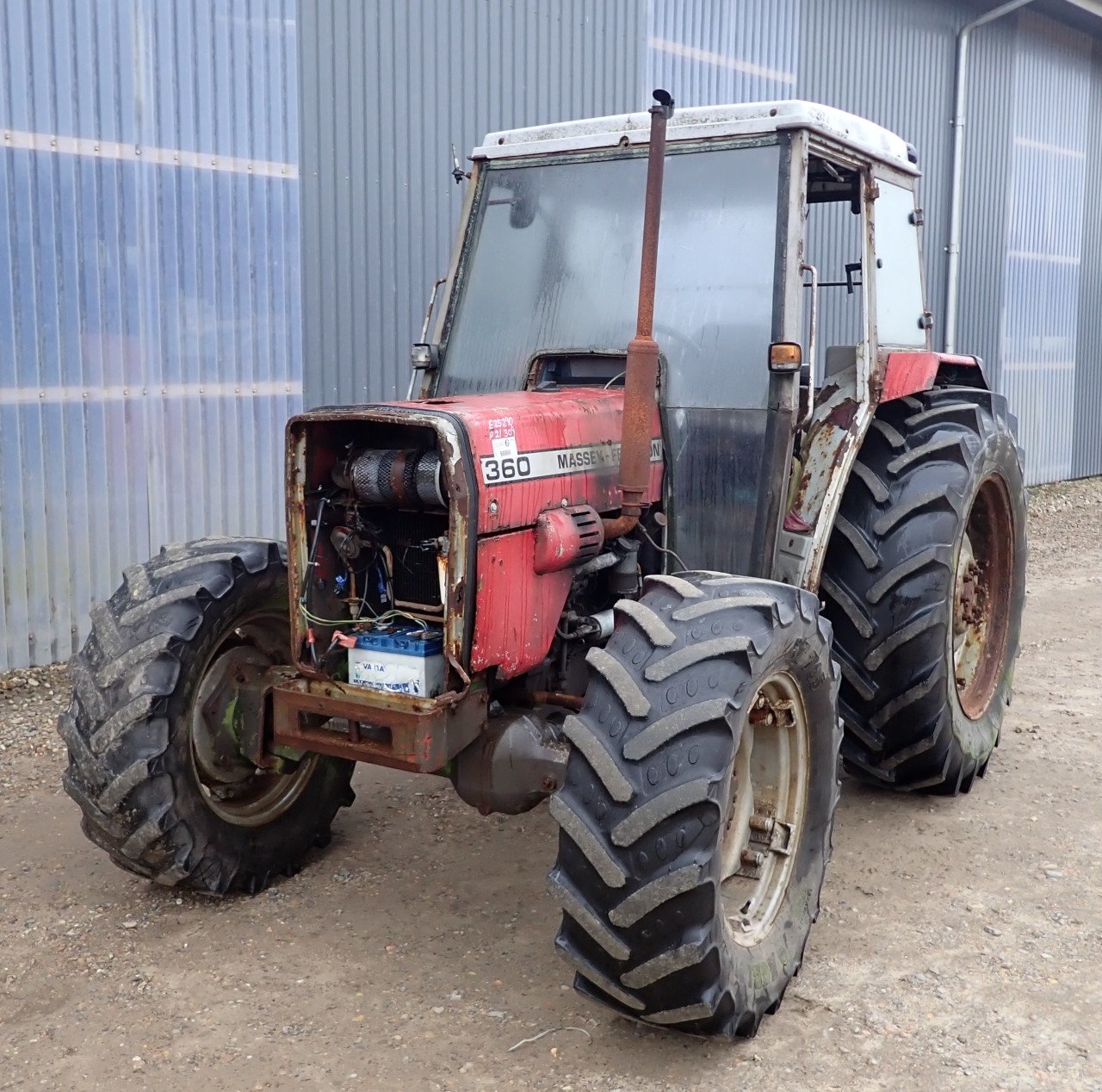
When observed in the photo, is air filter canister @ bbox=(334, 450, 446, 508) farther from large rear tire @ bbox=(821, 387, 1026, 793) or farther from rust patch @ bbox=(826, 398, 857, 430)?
large rear tire @ bbox=(821, 387, 1026, 793)

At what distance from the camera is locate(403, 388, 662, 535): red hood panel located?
3383 millimetres

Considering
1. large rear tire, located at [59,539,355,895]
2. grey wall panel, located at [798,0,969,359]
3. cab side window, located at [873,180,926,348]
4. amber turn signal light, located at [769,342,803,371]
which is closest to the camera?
large rear tire, located at [59,539,355,895]

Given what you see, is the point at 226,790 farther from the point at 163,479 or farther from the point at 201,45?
the point at 201,45

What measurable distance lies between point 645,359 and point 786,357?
610mm

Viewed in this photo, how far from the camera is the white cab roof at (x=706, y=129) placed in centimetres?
403

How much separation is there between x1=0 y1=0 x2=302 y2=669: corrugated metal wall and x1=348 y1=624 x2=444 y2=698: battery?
3.52 m

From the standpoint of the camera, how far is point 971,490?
4629mm

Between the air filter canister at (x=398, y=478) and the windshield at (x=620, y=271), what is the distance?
0.98 metres

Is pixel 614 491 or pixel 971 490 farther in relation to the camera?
pixel 971 490

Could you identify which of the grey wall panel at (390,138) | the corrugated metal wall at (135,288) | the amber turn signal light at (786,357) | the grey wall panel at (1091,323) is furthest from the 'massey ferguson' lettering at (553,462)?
the grey wall panel at (1091,323)

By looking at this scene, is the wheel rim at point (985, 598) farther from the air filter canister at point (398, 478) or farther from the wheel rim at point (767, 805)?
the air filter canister at point (398, 478)

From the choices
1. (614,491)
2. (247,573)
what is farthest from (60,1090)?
(614,491)

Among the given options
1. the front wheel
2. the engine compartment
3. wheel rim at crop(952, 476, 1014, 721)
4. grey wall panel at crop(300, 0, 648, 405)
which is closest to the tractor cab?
the front wheel

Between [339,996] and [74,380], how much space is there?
410cm
